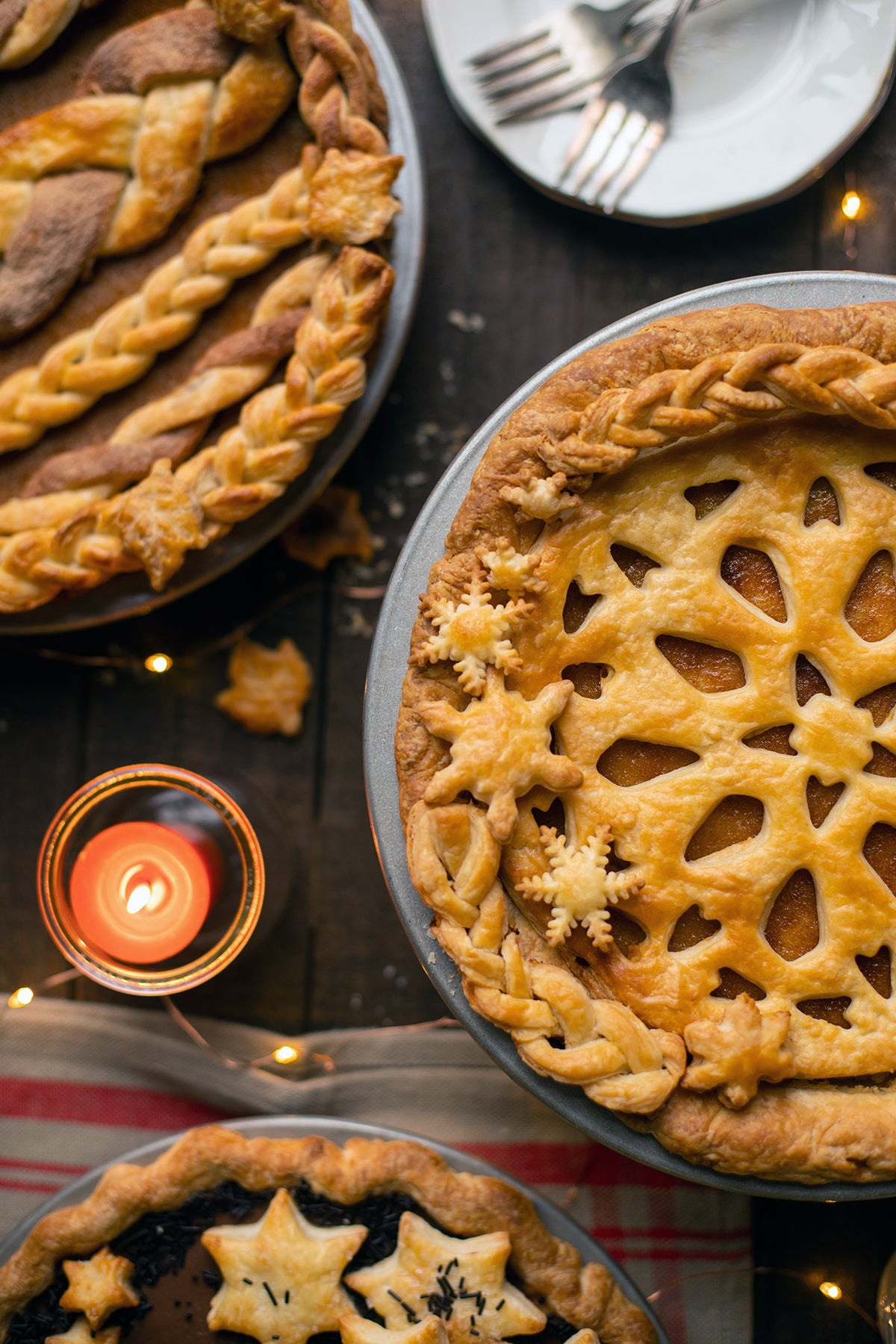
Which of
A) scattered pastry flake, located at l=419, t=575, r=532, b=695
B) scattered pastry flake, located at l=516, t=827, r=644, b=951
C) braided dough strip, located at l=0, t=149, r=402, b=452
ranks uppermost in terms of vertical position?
braided dough strip, located at l=0, t=149, r=402, b=452

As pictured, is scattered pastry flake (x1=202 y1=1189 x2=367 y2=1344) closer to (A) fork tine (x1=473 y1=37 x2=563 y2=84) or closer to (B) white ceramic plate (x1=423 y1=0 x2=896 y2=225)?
(B) white ceramic plate (x1=423 y1=0 x2=896 y2=225)

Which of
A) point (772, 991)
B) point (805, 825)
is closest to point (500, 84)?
point (805, 825)

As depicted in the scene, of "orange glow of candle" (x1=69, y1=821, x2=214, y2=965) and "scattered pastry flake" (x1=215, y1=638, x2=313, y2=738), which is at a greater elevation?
"scattered pastry flake" (x1=215, y1=638, x2=313, y2=738)

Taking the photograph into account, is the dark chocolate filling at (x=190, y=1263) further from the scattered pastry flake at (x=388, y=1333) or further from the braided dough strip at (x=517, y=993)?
the braided dough strip at (x=517, y=993)

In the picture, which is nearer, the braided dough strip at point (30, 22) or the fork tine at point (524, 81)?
the braided dough strip at point (30, 22)

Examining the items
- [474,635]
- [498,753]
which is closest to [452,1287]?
[498,753]

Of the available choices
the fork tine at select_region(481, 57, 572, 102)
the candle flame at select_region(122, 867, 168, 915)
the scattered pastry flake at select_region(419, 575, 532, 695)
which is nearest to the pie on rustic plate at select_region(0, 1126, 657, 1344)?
the candle flame at select_region(122, 867, 168, 915)

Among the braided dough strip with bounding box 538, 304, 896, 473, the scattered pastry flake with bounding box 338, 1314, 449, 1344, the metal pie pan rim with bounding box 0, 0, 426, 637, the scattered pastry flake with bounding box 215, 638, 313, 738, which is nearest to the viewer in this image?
the braided dough strip with bounding box 538, 304, 896, 473

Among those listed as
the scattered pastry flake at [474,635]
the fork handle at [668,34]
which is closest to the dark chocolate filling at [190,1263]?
the scattered pastry flake at [474,635]
